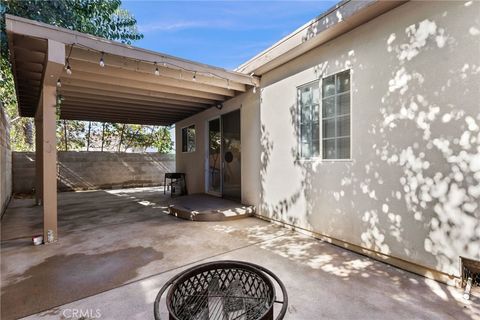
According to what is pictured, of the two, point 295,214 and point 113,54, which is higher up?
point 113,54

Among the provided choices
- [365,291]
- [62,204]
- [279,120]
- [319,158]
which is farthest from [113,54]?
[62,204]

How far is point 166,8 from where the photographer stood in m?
5.95

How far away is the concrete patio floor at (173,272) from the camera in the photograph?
1.99m

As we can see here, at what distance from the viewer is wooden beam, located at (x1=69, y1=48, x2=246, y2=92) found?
3.45 meters

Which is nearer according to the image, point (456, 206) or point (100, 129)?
point (456, 206)

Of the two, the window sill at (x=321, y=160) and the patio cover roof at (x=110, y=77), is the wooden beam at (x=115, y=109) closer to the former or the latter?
the patio cover roof at (x=110, y=77)

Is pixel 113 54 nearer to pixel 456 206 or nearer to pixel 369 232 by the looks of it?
pixel 369 232

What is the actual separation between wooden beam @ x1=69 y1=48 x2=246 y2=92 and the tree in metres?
2.15

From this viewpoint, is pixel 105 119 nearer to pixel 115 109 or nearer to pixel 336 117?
pixel 115 109

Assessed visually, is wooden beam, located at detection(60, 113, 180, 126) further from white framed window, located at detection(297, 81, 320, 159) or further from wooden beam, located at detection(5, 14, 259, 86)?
white framed window, located at detection(297, 81, 320, 159)

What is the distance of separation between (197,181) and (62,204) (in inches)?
146

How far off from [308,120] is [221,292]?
3064 mm

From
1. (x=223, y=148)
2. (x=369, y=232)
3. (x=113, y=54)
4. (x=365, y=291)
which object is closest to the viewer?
(x=365, y=291)

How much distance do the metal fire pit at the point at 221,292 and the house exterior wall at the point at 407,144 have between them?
1938 millimetres
